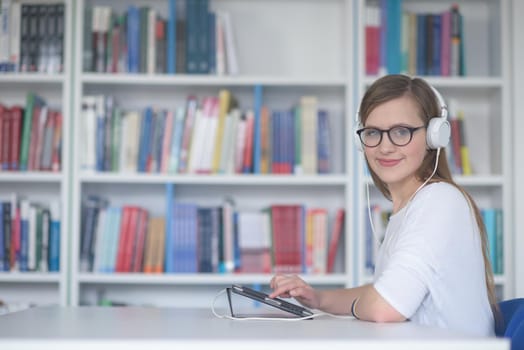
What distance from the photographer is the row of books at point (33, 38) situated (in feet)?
10.9

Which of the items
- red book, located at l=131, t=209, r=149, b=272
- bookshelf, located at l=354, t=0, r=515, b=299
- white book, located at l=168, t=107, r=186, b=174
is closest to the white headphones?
bookshelf, located at l=354, t=0, r=515, b=299

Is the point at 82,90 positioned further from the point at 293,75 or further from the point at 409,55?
the point at 409,55

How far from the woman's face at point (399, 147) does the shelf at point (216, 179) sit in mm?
1502

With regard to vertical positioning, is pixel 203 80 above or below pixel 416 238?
above

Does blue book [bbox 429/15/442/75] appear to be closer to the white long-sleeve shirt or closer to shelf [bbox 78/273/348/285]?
shelf [bbox 78/273/348/285]

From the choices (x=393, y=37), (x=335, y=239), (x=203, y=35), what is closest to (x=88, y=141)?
(x=203, y=35)

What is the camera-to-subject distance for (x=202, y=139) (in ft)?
10.9

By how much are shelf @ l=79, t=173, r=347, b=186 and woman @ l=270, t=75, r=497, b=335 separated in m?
1.31

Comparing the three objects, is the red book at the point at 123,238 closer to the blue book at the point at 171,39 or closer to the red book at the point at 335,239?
the blue book at the point at 171,39

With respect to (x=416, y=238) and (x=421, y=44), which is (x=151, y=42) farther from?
(x=416, y=238)

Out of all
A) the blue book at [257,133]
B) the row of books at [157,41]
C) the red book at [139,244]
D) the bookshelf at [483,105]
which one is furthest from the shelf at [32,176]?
the bookshelf at [483,105]

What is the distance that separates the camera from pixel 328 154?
11.0 feet

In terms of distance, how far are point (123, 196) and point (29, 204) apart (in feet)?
1.50

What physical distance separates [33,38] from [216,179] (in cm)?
107
